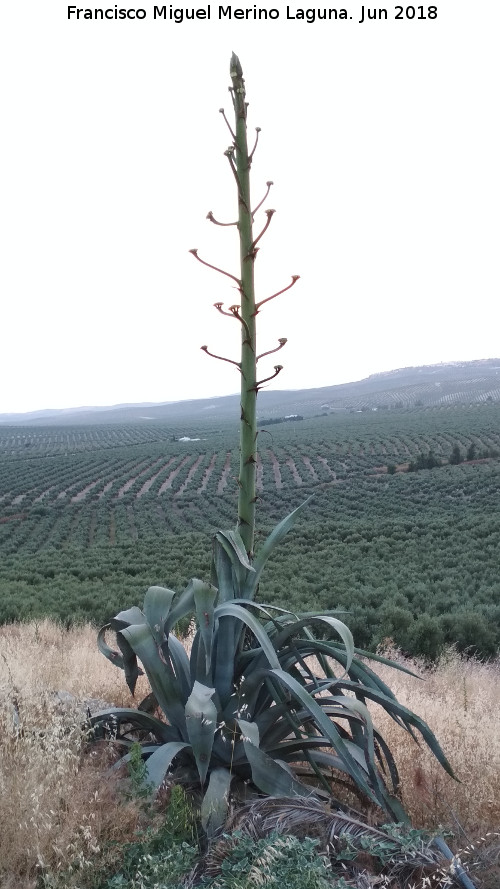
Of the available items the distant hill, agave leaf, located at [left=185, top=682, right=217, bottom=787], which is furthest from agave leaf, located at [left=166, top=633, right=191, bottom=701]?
the distant hill

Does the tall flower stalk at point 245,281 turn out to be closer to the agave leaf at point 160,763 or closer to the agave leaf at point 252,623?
the agave leaf at point 252,623

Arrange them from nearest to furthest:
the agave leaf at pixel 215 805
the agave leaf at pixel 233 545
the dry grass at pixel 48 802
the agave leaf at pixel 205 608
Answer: the dry grass at pixel 48 802 < the agave leaf at pixel 215 805 < the agave leaf at pixel 205 608 < the agave leaf at pixel 233 545

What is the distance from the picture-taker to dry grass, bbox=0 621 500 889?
2000mm

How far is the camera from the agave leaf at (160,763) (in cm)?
230

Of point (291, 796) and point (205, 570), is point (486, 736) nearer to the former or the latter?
point (291, 796)

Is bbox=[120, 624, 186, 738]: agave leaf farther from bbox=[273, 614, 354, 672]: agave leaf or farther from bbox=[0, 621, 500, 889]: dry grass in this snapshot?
bbox=[273, 614, 354, 672]: agave leaf

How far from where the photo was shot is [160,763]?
2.37 meters

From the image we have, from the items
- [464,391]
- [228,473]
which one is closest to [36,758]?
[228,473]

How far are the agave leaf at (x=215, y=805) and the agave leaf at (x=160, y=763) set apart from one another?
0.54 feet

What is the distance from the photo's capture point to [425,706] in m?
3.90

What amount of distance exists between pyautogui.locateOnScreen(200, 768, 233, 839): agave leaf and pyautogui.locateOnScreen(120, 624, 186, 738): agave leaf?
0.38 metres

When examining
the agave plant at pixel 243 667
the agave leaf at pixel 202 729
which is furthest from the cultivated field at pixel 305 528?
the agave leaf at pixel 202 729

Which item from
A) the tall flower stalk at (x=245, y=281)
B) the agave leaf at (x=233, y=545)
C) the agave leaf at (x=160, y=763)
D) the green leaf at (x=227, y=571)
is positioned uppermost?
the tall flower stalk at (x=245, y=281)

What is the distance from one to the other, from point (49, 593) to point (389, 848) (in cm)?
1503
